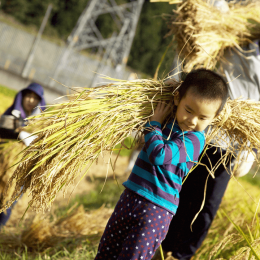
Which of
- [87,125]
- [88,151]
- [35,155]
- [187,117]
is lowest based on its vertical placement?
[35,155]

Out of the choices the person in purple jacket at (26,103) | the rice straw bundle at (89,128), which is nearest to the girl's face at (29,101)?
the person in purple jacket at (26,103)

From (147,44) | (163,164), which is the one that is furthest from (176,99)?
(147,44)

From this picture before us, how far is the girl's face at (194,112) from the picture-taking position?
142cm

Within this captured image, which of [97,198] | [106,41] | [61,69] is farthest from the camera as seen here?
[106,41]

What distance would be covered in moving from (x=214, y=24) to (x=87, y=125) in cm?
125

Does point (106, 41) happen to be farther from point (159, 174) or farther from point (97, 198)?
point (159, 174)

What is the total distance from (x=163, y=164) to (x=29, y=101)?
1.70 m

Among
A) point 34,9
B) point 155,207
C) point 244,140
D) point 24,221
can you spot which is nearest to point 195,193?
point 244,140

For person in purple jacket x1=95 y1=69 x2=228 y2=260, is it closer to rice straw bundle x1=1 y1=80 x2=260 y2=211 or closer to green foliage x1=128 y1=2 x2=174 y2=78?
rice straw bundle x1=1 y1=80 x2=260 y2=211

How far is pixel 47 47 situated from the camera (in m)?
12.3

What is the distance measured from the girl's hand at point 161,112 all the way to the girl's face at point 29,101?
1492 millimetres

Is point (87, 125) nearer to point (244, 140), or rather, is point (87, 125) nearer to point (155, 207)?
point (155, 207)

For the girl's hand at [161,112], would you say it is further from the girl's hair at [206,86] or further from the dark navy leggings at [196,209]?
the dark navy leggings at [196,209]

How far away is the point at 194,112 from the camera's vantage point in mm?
1457
